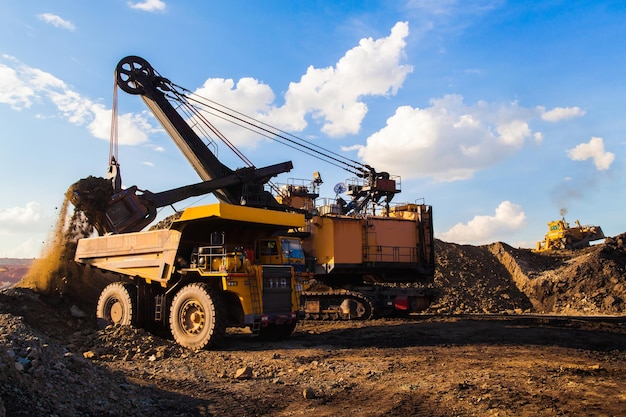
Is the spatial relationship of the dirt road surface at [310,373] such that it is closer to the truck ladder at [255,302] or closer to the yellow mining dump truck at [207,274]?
the truck ladder at [255,302]

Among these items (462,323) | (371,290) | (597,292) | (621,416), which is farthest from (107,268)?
(597,292)

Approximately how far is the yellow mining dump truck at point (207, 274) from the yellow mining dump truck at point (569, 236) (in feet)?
101

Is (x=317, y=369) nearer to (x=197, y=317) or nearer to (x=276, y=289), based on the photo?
(x=276, y=289)

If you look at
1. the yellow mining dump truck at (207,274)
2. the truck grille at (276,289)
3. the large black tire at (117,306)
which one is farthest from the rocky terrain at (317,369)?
the truck grille at (276,289)

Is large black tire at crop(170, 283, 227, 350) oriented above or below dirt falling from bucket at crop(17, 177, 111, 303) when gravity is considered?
below

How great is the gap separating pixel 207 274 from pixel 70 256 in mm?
6156

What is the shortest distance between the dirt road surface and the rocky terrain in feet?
0.08

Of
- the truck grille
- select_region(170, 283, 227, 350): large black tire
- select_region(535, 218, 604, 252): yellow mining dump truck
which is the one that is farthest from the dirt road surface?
select_region(535, 218, 604, 252): yellow mining dump truck

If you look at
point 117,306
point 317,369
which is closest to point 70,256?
point 117,306

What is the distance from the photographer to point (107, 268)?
13.0m

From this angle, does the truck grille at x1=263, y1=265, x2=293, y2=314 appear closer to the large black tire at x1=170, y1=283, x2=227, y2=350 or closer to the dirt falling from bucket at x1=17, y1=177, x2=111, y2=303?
the large black tire at x1=170, y1=283, x2=227, y2=350

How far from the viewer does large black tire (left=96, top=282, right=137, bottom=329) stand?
39.9 feet

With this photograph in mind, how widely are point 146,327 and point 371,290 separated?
7.32 m

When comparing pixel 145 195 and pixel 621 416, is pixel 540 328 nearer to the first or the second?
pixel 621 416
